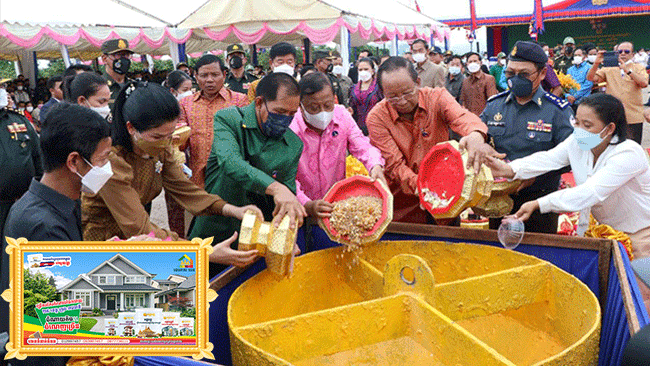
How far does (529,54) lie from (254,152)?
5.27 ft

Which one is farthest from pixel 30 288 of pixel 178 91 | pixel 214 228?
pixel 178 91

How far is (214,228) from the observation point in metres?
2.67

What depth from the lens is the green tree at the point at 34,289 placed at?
4.19ft

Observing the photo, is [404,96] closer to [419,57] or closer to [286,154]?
[286,154]

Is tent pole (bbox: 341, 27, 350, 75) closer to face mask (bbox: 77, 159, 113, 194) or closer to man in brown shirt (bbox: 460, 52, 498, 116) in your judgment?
man in brown shirt (bbox: 460, 52, 498, 116)

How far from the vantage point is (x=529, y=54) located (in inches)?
122

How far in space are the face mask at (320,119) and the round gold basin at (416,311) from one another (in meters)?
0.71

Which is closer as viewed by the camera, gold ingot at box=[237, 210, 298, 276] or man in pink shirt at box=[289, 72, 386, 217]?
gold ingot at box=[237, 210, 298, 276]

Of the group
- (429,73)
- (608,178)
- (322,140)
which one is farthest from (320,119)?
(429,73)

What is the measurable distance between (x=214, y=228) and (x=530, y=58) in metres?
1.88

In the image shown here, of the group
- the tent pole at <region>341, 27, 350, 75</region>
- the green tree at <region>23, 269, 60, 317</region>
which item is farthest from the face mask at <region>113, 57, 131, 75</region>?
the tent pole at <region>341, 27, 350, 75</region>

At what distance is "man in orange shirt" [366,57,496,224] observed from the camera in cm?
296

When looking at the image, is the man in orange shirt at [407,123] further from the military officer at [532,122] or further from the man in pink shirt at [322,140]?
the military officer at [532,122]

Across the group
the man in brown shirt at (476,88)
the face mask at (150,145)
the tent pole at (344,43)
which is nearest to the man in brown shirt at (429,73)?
the man in brown shirt at (476,88)
